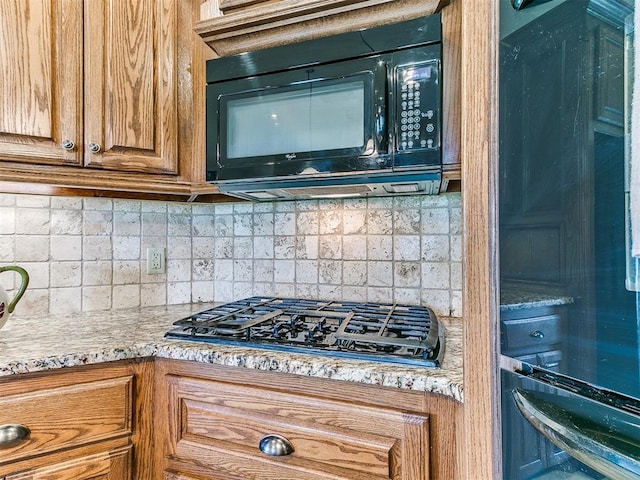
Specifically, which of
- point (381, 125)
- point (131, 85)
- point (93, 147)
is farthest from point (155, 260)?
point (381, 125)

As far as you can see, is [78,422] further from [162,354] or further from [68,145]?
[68,145]

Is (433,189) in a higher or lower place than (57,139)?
lower

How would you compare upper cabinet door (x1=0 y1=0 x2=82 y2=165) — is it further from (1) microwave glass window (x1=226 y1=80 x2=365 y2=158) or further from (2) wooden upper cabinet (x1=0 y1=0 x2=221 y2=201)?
(1) microwave glass window (x1=226 y1=80 x2=365 y2=158)

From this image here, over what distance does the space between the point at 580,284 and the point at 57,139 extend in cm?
127

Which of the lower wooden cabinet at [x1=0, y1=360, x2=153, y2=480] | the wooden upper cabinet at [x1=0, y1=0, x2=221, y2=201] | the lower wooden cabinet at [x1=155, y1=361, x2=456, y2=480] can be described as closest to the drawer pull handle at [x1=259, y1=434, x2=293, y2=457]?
the lower wooden cabinet at [x1=155, y1=361, x2=456, y2=480]

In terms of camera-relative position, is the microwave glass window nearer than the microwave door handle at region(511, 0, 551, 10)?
No

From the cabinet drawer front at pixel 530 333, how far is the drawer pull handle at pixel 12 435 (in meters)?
0.97

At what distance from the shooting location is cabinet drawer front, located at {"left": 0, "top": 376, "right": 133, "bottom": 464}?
33.3 inches

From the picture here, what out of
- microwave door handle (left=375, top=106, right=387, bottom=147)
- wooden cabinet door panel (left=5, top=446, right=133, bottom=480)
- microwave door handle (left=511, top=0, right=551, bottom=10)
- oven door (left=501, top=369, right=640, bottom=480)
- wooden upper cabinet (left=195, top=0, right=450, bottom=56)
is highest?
wooden upper cabinet (left=195, top=0, right=450, bottom=56)

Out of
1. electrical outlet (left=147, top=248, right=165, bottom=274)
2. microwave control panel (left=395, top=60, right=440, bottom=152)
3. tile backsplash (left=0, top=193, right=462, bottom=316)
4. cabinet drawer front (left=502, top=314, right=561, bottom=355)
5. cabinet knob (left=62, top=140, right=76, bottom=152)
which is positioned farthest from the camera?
electrical outlet (left=147, top=248, right=165, bottom=274)

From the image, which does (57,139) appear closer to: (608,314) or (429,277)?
(429,277)

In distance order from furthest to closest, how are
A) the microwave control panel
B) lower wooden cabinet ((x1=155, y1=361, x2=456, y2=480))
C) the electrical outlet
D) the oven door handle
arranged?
1. the electrical outlet
2. the microwave control panel
3. lower wooden cabinet ((x1=155, y1=361, x2=456, y2=480))
4. the oven door handle

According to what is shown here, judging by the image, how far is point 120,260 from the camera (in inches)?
58.1

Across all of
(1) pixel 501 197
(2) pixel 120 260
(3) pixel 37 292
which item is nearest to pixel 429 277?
(1) pixel 501 197
